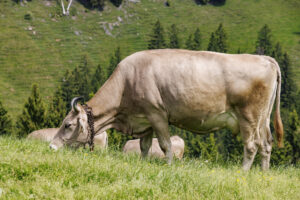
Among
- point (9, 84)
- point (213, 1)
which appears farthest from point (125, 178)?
point (213, 1)

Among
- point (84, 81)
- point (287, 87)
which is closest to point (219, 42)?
point (287, 87)

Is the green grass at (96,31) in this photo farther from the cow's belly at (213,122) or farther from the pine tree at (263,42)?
the cow's belly at (213,122)

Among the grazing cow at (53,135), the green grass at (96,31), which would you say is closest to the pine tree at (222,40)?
the green grass at (96,31)

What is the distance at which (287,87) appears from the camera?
104m

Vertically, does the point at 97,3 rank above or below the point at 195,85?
below

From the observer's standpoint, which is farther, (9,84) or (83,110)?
(9,84)

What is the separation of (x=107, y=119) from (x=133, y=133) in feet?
2.65

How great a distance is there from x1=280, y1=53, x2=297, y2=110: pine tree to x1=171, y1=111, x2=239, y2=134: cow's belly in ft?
308

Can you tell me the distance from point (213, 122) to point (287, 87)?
102426mm

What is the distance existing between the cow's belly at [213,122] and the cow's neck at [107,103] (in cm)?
168

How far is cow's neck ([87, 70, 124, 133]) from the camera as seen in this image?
31.8 ft

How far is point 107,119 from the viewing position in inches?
386

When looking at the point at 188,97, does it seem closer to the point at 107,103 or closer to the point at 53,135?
the point at 107,103

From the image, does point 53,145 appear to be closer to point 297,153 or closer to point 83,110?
point 83,110
